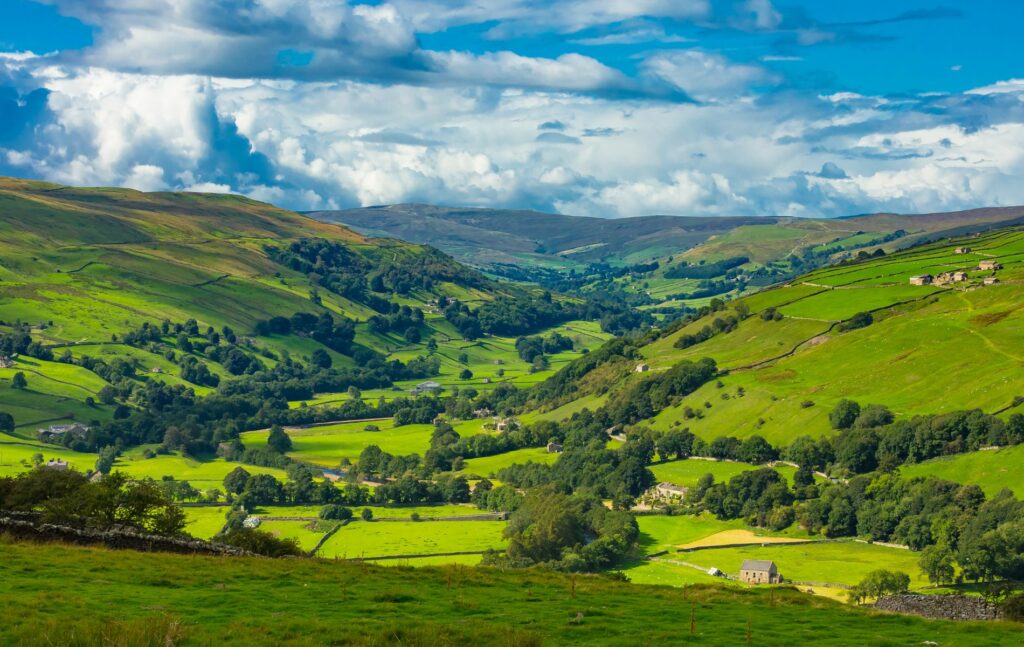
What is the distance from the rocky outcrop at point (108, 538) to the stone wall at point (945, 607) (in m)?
25.2

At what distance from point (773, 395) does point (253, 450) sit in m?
88.6

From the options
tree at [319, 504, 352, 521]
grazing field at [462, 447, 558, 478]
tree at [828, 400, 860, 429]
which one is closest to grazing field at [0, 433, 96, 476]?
tree at [319, 504, 352, 521]

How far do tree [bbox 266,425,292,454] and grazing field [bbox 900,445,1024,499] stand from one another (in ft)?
352

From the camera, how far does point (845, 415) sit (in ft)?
457

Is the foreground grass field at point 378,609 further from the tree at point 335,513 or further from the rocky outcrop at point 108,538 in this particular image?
the tree at point 335,513

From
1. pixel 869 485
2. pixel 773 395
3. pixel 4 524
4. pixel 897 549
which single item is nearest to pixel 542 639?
pixel 4 524

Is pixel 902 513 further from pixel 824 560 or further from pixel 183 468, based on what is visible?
pixel 183 468

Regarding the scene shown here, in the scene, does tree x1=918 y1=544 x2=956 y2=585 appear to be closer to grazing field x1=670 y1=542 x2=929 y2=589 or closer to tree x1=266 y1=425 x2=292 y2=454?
grazing field x1=670 y1=542 x2=929 y2=589

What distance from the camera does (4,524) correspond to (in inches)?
1646

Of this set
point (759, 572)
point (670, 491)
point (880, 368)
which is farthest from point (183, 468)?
point (759, 572)

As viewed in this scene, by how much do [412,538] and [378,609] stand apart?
90.9m

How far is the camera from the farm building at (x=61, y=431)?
183250mm

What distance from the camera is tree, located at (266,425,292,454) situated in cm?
18875

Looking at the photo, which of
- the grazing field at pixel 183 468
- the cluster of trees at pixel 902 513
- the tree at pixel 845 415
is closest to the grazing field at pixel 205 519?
the grazing field at pixel 183 468
